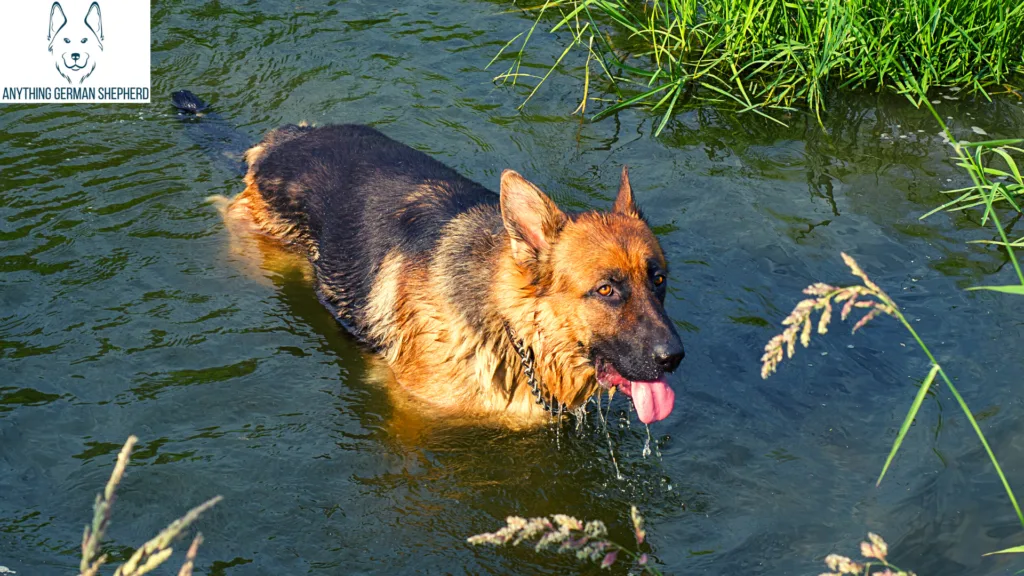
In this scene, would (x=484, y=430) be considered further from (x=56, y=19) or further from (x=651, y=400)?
(x=56, y=19)

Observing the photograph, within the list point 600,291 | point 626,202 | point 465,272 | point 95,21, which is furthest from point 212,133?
point 600,291

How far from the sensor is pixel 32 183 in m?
7.11

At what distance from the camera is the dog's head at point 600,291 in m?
4.38

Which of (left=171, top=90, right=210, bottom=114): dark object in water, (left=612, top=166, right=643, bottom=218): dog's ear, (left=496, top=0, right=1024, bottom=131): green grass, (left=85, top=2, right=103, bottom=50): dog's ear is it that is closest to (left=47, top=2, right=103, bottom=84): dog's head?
(left=85, top=2, right=103, bottom=50): dog's ear

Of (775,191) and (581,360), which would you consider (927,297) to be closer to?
(775,191)

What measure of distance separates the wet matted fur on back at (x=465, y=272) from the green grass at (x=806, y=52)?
2.62 meters

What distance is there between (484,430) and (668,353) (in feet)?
4.58

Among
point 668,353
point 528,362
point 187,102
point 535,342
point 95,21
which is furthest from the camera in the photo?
point 95,21

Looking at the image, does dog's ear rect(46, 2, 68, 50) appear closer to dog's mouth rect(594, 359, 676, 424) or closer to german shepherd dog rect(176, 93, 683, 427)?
german shepherd dog rect(176, 93, 683, 427)

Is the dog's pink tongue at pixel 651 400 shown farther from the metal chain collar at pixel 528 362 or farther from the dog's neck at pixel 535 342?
the metal chain collar at pixel 528 362

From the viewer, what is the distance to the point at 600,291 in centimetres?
446

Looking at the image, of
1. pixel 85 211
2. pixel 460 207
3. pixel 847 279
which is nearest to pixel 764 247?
pixel 847 279

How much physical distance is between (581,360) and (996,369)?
257cm

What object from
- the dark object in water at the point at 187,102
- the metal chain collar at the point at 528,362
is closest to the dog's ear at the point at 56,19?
the dark object in water at the point at 187,102
